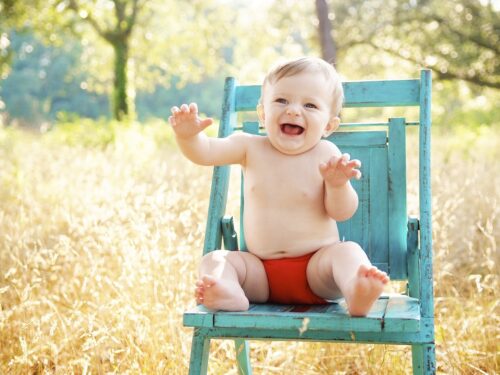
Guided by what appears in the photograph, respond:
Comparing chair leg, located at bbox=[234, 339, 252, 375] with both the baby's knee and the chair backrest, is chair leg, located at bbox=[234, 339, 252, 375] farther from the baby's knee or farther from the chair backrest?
the baby's knee

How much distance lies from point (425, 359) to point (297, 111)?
75cm

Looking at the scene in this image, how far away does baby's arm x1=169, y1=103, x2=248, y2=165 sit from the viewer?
1920 mm

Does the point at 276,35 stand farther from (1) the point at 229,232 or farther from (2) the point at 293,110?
(2) the point at 293,110

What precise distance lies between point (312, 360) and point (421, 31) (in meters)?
11.7

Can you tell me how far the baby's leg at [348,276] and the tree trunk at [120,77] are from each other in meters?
13.6

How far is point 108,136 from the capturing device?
10.8 metres

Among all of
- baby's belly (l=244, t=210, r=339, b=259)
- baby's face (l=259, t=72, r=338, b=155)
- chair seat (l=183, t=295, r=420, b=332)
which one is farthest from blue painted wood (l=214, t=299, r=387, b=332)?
baby's face (l=259, t=72, r=338, b=155)

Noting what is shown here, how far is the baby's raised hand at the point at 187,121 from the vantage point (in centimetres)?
191

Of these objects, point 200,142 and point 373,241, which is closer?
point 200,142

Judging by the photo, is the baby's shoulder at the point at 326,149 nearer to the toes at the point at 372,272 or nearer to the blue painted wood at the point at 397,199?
the blue painted wood at the point at 397,199

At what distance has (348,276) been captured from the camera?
1800 millimetres

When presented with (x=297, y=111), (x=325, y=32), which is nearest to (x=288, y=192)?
(x=297, y=111)

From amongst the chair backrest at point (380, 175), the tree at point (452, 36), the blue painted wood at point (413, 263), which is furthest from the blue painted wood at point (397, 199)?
the tree at point (452, 36)

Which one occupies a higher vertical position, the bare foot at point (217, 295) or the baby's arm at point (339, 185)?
the baby's arm at point (339, 185)
